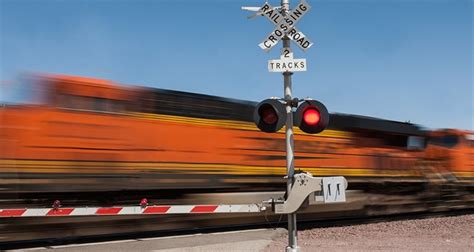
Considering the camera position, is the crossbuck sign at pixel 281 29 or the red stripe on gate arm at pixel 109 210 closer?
the crossbuck sign at pixel 281 29

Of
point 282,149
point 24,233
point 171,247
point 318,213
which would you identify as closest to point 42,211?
point 24,233

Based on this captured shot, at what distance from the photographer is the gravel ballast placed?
10367 millimetres

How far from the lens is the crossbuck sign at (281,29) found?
6.68 m

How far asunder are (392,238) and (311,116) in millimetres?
6476

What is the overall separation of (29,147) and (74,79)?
5.58 ft

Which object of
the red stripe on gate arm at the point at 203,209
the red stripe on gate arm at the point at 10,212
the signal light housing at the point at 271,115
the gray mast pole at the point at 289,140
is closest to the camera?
the signal light housing at the point at 271,115

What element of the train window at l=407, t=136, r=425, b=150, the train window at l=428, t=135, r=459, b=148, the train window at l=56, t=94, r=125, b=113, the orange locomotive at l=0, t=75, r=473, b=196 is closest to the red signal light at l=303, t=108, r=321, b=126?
the orange locomotive at l=0, t=75, r=473, b=196

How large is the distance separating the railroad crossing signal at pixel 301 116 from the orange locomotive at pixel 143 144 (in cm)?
573

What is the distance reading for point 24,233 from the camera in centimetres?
1041

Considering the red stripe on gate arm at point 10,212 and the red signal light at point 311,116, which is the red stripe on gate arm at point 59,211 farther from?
the red signal light at point 311,116

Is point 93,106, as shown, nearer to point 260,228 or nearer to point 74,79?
point 74,79

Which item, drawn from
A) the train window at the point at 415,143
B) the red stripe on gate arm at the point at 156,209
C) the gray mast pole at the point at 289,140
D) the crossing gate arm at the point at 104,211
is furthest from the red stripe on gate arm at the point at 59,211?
the train window at the point at 415,143

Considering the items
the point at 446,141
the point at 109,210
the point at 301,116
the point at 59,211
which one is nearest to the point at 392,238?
the point at 109,210

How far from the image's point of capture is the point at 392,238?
1181 centimetres
